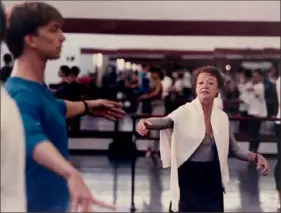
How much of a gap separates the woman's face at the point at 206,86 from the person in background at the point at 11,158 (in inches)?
34.2

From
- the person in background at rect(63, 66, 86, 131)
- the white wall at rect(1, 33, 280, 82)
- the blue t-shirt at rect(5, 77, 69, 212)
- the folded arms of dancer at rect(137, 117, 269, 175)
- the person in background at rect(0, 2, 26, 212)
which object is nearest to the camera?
the person in background at rect(0, 2, 26, 212)

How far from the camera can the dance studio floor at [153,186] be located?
358 centimetres

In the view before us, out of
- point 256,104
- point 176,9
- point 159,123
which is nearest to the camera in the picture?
point 159,123

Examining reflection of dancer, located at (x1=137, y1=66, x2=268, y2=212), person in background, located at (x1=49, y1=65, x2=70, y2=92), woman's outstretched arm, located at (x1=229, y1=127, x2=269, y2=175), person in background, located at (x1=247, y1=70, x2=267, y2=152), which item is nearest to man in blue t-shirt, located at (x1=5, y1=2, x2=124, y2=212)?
reflection of dancer, located at (x1=137, y1=66, x2=268, y2=212)

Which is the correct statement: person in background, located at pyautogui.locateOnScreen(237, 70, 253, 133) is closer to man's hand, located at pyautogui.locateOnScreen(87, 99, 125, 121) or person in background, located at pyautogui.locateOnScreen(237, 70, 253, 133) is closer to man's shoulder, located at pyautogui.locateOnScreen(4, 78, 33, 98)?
man's hand, located at pyautogui.locateOnScreen(87, 99, 125, 121)

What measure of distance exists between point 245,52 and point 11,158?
13.3 ft

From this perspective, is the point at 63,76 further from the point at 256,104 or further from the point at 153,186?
the point at 256,104

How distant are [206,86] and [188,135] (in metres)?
0.14

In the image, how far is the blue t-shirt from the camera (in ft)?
3.40

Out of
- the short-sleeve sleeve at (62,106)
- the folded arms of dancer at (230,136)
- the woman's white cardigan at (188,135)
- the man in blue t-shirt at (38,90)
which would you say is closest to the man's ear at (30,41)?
the man in blue t-shirt at (38,90)

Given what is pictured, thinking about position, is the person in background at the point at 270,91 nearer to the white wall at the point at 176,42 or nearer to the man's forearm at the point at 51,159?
the white wall at the point at 176,42

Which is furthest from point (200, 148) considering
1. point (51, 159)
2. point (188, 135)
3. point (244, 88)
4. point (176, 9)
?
point (176, 9)

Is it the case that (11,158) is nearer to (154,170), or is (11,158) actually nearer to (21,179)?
(21,179)

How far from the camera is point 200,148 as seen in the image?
177cm
